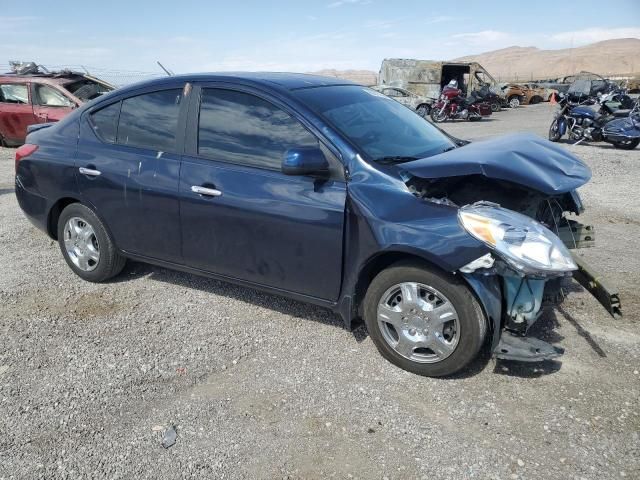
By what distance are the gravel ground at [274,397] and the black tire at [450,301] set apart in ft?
0.33

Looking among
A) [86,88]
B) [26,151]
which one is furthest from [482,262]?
[86,88]

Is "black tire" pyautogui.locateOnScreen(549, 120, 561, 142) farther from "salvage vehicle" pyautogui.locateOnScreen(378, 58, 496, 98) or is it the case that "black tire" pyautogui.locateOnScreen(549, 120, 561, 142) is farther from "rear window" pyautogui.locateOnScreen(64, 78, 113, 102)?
"rear window" pyautogui.locateOnScreen(64, 78, 113, 102)

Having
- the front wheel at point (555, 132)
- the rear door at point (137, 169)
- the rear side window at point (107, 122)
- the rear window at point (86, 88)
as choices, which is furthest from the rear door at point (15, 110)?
the front wheel at point (555, 132)

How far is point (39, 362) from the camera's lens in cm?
339

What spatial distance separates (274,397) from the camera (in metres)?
2.98

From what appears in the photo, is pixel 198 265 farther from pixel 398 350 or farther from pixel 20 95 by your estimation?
pixel 20 95

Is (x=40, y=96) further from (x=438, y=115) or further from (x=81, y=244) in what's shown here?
(x=438, y=115)

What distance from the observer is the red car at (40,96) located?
10.8m

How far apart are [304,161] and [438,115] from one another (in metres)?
19.1

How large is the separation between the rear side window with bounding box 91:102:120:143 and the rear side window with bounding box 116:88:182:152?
6 centimetres

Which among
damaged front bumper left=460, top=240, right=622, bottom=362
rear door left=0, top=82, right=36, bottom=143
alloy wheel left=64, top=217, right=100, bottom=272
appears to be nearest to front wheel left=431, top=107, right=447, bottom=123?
rear door left=0, top=82, right=36, bottom=143

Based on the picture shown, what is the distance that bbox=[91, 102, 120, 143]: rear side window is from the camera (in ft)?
13.6

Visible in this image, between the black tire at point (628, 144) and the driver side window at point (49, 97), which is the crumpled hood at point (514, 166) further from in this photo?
the black tire at point (628, 144)

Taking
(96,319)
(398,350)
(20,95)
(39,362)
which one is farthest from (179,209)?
(20,95)
